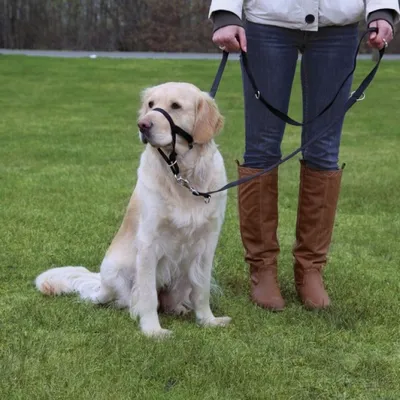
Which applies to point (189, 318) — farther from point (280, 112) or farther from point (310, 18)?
point (310, 18)

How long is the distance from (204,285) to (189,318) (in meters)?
0.22

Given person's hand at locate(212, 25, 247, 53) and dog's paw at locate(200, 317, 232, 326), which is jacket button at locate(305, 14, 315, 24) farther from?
dog's paw at locate(200, 317, 232, 326)

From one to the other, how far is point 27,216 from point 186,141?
2.39 metres

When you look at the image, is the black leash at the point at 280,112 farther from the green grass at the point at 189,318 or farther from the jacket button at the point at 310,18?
the green grass at the point at 189,318

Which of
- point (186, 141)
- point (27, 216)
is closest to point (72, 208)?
point (27, 216)

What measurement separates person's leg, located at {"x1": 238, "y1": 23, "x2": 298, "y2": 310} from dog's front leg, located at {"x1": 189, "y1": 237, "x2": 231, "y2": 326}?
0.30 meters

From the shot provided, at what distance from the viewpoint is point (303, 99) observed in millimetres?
3355

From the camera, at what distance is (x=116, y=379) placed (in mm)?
2535

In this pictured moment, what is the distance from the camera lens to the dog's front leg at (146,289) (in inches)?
120

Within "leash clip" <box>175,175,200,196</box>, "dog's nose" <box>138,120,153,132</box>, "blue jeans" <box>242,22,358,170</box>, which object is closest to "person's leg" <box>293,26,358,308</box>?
"blue jeans" <box>242,22,358,170</box>

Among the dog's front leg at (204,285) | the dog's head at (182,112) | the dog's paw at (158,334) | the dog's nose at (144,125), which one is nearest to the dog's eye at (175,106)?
the dog's head at (182,112)

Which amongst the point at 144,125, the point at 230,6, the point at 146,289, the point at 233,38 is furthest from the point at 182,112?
the point at 146,289

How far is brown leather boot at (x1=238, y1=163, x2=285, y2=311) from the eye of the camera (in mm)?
3396

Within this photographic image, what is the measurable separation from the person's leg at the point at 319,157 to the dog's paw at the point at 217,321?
428mm
